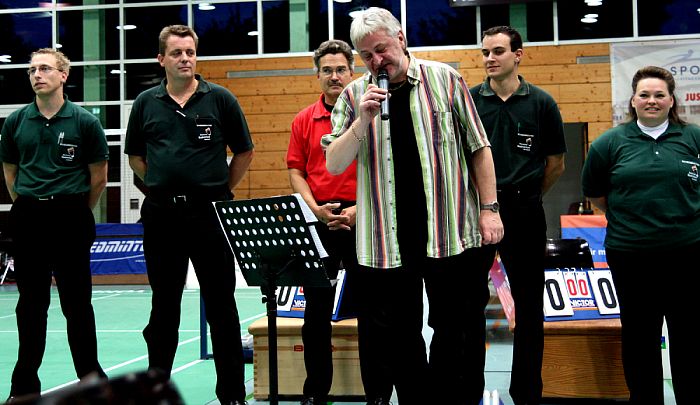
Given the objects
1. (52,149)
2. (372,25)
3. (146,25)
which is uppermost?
(146,25)

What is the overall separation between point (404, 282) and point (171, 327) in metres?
1.52

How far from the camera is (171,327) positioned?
12.2ft

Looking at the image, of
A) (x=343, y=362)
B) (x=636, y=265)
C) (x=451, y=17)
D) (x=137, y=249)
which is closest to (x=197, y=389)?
(x=343, y=362)

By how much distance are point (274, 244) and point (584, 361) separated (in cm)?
206

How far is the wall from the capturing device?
1402 cm

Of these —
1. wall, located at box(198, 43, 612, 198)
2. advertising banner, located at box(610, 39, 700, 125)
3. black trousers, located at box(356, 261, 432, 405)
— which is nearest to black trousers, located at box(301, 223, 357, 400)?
black trousers, located at box(356, 261, 432, 405)

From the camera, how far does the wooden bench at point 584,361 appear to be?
13.4 ft

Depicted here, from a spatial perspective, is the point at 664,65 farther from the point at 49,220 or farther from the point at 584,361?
the point at 49,220

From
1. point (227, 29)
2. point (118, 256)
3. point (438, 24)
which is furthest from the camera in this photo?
point (227, 29)

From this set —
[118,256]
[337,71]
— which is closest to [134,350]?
[337,71]

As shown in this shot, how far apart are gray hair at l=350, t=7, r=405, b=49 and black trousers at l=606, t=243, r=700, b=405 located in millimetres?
1593

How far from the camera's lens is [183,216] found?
12.0 ft

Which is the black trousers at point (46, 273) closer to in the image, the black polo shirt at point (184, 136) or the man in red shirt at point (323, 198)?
the black polo shirt at point (184, 136)

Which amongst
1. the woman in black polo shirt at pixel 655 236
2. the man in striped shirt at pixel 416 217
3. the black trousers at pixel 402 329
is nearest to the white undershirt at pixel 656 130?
the woman in black polo shirt at pixel 655 236
